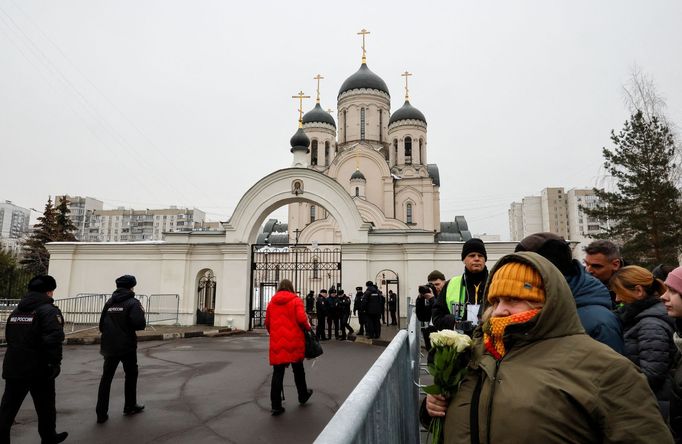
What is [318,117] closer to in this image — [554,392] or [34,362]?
[34,362]

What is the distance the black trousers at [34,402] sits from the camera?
14.8 feet

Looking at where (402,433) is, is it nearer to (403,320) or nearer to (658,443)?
(658,443)

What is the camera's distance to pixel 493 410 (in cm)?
162

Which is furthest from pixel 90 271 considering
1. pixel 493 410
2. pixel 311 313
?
pixel 493 410

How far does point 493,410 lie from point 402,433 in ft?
4.69

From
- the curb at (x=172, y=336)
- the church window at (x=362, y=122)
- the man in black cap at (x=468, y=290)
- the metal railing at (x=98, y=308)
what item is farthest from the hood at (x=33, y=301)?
the church window at (x=362, y=122)

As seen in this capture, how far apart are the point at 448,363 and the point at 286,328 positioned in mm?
4514

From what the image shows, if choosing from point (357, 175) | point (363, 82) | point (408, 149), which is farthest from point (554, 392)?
point (363, 82)

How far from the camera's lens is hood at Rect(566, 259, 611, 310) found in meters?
2.42

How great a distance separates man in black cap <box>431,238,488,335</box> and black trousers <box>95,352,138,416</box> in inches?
168

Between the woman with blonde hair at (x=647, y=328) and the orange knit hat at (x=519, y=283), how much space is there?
64.0 inches

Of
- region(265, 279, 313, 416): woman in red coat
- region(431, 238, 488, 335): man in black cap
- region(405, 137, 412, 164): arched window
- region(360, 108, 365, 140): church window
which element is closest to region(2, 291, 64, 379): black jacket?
region(265, 279, 313, 416): woman in red coat

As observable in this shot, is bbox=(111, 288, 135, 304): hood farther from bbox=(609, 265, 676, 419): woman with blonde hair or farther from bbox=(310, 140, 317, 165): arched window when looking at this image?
bbox=(310, 140, 317, 165): arched window

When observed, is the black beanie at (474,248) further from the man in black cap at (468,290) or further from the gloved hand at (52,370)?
the gloved hand at (52,370)
